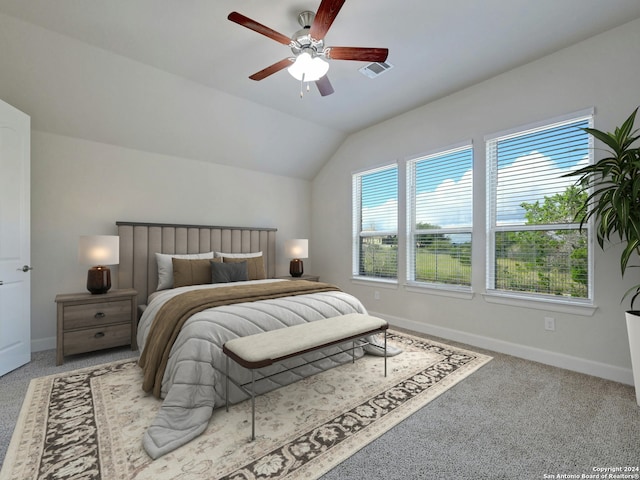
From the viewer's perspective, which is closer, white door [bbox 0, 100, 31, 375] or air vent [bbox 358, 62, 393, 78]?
white door [bbox 0, 100, 31, 375]

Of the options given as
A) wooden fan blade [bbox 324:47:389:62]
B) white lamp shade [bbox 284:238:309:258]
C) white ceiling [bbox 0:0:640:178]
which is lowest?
white lamp shade [bbox 284:238:309:258]

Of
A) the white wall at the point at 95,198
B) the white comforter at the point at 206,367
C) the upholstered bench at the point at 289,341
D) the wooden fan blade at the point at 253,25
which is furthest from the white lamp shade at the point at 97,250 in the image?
the wooden fan blade at the point at 253,25

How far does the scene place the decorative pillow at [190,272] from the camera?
358 centimetres

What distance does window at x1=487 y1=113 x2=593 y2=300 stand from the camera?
2752mm

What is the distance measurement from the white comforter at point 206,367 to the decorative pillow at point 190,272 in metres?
0.89

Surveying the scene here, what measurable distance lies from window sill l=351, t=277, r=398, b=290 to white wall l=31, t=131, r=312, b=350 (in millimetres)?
2000

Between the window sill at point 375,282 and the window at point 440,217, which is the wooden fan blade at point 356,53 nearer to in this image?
the window at point 440,217

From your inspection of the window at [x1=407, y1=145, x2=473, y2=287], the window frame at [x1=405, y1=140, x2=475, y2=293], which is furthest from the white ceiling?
the window at [x1=407, y1=145, x2=473, y2=287]

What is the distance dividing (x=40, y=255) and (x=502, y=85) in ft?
17.1

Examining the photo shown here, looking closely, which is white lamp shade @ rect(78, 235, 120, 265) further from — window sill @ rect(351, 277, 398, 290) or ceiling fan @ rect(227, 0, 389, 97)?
window sill @ rect(351, 277, 398, 290)

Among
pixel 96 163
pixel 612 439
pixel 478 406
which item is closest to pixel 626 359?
pixel 612 439

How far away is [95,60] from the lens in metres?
2.83

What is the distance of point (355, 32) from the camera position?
8.32 ft

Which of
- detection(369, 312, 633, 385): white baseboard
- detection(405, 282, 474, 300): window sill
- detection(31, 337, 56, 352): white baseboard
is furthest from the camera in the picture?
detection(405, 282, 474, 300): window sill
